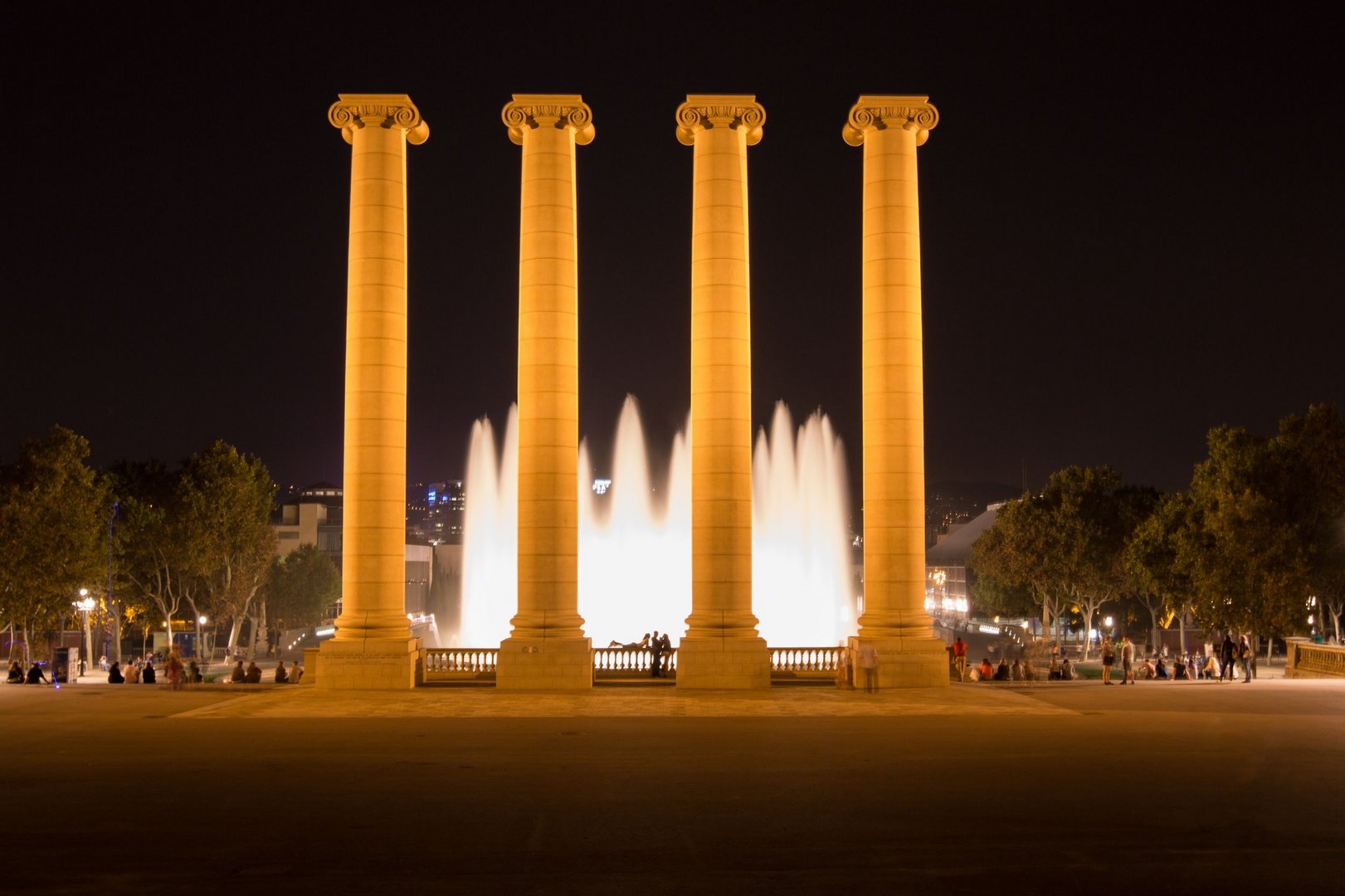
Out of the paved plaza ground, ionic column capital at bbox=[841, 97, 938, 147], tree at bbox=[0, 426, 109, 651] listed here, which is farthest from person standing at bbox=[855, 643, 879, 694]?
tree at bbox=[0, 426, 109, 651]

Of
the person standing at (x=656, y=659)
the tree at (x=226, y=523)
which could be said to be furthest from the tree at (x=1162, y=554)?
the tree at (x=226, y=523)

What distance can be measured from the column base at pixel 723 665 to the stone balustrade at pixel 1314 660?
30188mm

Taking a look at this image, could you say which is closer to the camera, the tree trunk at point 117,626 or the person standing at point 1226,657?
the person standing at point 1226,657

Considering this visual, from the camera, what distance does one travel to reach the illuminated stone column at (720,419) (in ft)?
158

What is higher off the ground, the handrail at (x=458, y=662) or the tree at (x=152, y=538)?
the tree at (x=152, y=538)

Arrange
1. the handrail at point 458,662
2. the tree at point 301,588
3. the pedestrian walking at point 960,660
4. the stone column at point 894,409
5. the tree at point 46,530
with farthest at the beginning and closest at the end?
the tree at point 301,588
the tree at point 46,530
the pedestrian walking at point 960,660
the handrail at point 458,662
the stone column at point 894,409

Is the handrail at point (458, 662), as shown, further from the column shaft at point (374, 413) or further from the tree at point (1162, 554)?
the tree at point (1162, 554)

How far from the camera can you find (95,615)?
104562 mm

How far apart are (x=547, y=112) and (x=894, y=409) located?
20.1m

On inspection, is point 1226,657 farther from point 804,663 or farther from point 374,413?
point 374,413

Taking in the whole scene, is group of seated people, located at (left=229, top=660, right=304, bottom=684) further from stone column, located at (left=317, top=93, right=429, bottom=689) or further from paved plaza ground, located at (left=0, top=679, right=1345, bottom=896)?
paved plaza ground, located at (left=0, top=679, right=1345, bottom=896)

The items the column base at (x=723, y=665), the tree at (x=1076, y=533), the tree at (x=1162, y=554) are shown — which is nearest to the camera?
the column base at (x=723, y=665)

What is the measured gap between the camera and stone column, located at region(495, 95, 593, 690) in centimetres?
4838

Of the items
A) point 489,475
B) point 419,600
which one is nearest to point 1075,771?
point 489,475
